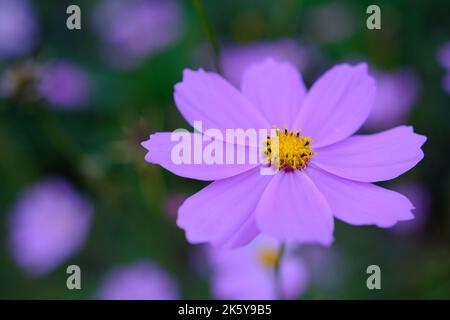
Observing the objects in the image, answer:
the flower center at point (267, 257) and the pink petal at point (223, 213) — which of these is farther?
the flower center at point (267, 257)

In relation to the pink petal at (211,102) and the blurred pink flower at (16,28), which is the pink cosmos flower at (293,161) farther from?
the blurred pink flower at (16,28)

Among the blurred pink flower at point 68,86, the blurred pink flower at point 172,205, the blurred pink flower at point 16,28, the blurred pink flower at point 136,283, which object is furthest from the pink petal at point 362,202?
the blurred pink flower at point 16,28

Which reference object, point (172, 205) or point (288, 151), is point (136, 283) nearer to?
point (172, 205)

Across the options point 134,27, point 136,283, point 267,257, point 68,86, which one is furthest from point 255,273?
point 134,27

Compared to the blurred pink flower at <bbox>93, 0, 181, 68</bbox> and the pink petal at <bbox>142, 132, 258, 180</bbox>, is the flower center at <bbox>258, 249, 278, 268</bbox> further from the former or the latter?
the blurred pink flower at <bbox>93, 0, 181, 68</bbox>

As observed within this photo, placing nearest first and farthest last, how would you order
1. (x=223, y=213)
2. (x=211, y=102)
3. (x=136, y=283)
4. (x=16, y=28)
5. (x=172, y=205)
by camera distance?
(x=223, y=213)
(x=211, y=102)
(x=172, y=205)
(x=136, y=283)
(x=16, y=28)

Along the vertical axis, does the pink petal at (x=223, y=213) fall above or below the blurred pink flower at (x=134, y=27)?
below

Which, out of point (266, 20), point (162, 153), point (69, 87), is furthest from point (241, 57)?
point (162, 153)
